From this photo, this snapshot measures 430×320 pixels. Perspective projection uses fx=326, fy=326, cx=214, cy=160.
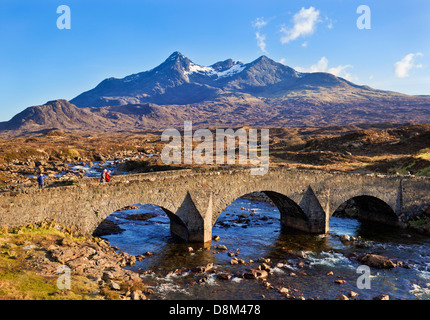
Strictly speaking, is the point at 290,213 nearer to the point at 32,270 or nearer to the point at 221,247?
the point at 221,247

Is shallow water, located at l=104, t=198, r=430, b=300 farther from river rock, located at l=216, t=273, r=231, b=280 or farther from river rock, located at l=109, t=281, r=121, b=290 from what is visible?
river rock, located at l=109, t=281, r=121, b=290

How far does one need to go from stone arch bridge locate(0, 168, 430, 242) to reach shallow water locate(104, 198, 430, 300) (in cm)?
185

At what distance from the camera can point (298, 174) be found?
28.2 m

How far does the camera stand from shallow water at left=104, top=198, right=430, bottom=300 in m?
18.3

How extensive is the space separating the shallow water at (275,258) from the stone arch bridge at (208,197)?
6.07ft

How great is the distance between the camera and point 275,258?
23484 mm

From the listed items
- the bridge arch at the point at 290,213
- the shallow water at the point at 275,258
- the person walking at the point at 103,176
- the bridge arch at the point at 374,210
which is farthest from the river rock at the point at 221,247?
the bridge arch at the point at 374,210

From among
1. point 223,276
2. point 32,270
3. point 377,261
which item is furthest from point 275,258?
point 32,270

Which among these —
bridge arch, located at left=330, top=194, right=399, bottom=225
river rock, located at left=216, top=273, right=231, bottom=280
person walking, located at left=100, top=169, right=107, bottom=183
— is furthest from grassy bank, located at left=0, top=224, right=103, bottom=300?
bridge arch, located at left=330, top=194, right=399, bottom=225

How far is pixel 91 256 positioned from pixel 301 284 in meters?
12.2

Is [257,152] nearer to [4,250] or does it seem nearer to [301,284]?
[301,284]

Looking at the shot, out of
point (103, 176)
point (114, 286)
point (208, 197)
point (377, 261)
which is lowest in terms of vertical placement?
point (377, 261)

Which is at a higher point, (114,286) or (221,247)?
(114,286)

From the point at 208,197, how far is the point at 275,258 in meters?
6.56
